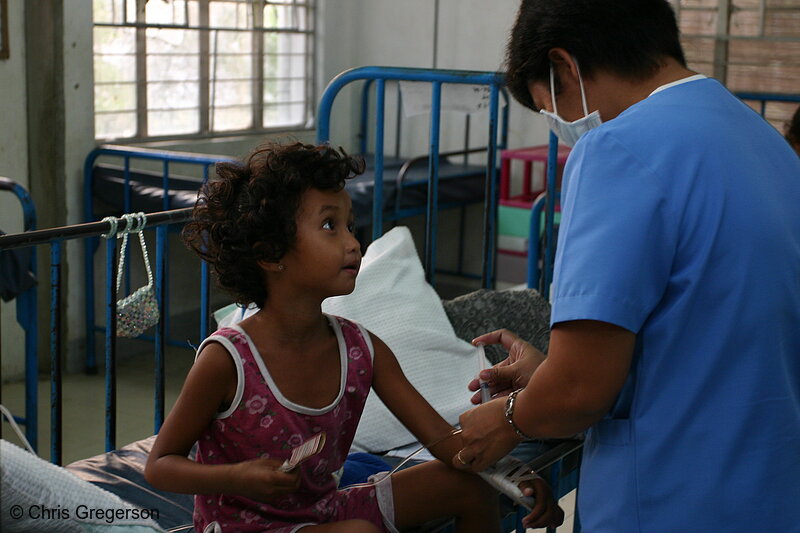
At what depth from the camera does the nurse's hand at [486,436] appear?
1.25 metres

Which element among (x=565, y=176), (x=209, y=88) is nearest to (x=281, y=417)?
(x=565, y=176)

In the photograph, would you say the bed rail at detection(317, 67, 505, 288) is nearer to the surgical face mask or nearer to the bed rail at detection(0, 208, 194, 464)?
the bed rail at detection(0, 208, 194, 464)

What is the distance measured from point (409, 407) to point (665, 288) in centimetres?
58

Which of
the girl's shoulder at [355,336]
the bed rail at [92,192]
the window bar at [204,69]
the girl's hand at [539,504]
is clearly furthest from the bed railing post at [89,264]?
the girl's hand at [539,504]

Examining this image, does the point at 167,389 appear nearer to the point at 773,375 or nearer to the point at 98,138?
the point at 98,138

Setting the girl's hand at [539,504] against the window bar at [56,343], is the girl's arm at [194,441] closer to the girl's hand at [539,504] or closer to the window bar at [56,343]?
the girl's hand at [539,504]

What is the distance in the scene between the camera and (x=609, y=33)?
3.70ft

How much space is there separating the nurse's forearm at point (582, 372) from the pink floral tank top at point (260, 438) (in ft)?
1.41

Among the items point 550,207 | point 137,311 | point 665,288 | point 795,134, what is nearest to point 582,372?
point 665,288

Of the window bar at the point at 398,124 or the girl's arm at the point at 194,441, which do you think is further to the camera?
the window bar at the point at 398,124

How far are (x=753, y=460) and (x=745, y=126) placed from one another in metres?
0.40

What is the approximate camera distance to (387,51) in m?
5.91

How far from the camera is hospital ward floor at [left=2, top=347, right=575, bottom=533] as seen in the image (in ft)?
12.0

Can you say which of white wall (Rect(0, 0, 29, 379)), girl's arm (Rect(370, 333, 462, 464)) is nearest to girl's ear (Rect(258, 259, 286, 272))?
girl's arm (Rect(370, 333, 462, 464))
